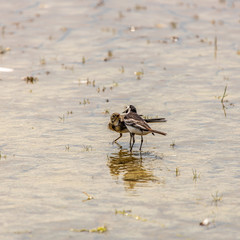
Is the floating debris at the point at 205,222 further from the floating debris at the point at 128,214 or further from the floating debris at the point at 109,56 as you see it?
the floating debris at the point at 109,56

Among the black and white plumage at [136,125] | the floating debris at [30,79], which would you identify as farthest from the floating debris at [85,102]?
the black and white plumage at [136,125]

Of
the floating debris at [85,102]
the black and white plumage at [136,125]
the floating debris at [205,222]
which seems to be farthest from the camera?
the floating debris at [85,102]

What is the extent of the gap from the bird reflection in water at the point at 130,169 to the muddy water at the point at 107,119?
0.04 metres

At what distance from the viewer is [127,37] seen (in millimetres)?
23812

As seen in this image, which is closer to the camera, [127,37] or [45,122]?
[45,122]

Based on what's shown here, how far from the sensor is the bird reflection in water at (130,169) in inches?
403

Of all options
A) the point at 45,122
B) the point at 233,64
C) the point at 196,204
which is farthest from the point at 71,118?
the point at 233,64

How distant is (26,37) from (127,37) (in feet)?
13.9

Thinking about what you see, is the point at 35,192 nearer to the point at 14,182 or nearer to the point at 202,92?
the point at 14,182

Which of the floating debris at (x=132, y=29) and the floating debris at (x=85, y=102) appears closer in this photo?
the floating debris at (x=85, y=102)

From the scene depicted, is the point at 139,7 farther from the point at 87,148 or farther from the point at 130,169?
the point at 130,169

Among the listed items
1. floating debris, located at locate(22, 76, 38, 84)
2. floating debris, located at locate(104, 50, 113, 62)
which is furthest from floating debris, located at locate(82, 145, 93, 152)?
floating debris, located at locate(104, 50, 113, 62)

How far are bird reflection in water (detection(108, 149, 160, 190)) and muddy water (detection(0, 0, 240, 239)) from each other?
0.13 ft

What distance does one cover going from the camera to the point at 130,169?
435 inches
